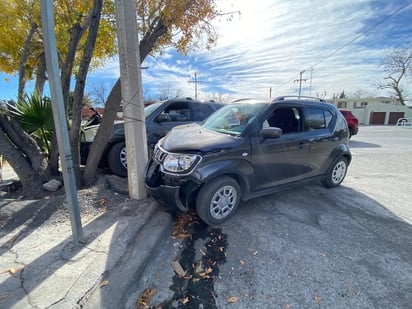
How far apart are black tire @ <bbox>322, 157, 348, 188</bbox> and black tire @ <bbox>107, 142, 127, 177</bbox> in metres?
4.26

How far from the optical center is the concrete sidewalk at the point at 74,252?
1727 millimetres

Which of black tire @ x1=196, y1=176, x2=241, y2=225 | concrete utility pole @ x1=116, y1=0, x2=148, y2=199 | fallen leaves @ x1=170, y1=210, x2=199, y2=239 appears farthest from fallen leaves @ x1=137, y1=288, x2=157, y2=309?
concrete utility pole @ x1=116, y1=0, x2=148, y2=199

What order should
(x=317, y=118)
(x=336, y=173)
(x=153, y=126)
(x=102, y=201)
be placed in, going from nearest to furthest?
1. (x=102, y=201)
2. (x=317, y=118)
3. (x=336, y=173)
4. (x=153, y=126)

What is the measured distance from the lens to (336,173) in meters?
4.25

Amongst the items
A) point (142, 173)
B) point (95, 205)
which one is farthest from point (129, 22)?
point (95, 205)

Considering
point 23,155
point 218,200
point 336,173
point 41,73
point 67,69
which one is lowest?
point 336,173

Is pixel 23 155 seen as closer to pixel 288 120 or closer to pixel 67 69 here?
pixel 67 69

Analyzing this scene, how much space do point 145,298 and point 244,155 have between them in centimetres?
199

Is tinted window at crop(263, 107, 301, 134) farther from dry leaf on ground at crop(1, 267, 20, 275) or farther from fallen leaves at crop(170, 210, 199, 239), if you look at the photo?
dry leaf on ground at crop(1, 267, 20, 275)

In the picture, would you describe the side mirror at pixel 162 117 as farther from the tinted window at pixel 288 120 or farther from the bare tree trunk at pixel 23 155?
the tinted window at pixel 288 120

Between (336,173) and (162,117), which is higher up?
(162,117)

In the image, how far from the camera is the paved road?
72.6 inches

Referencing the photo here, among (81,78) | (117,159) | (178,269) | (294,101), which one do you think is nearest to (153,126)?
(117,159)

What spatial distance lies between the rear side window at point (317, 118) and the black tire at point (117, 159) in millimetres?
3701
